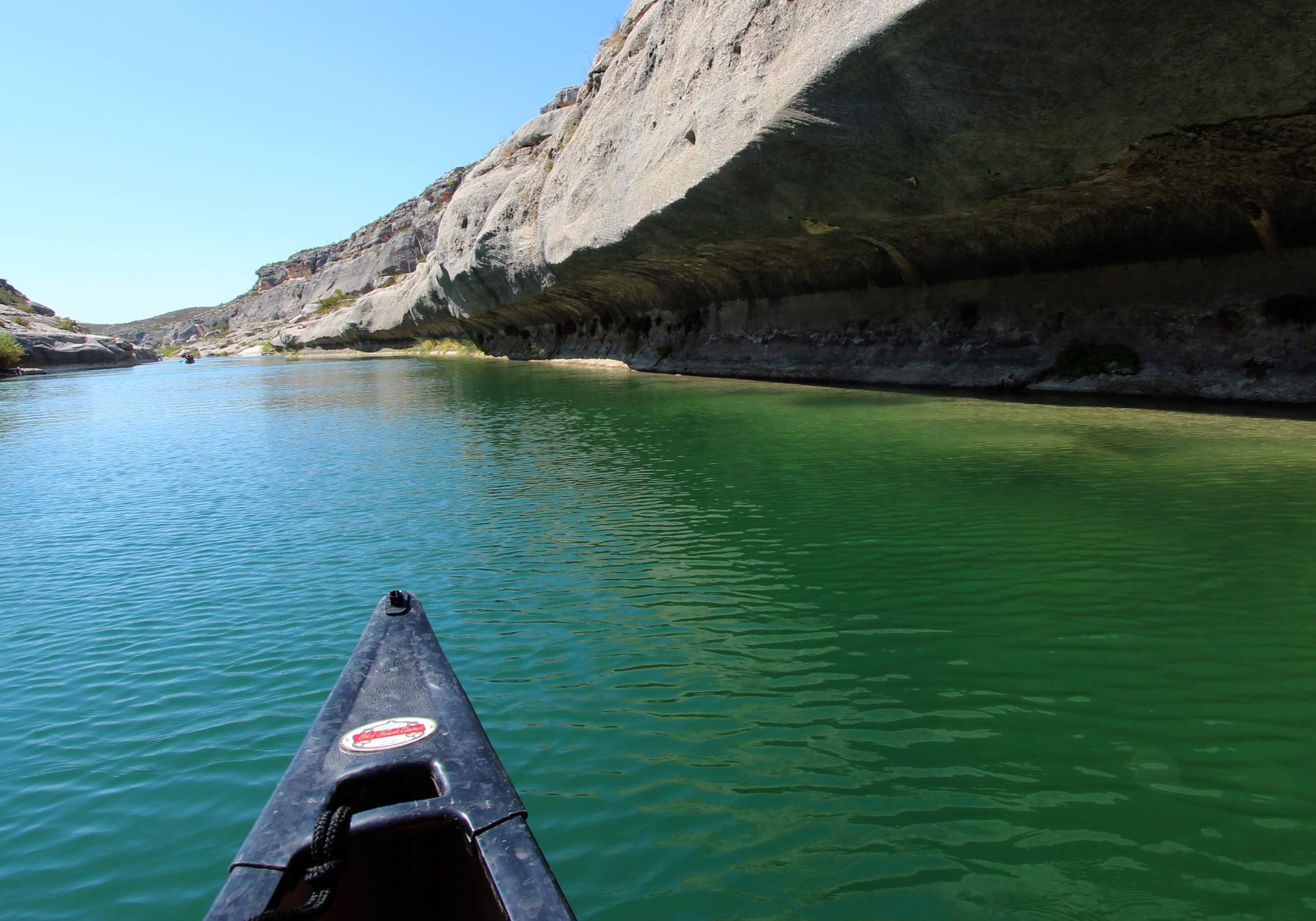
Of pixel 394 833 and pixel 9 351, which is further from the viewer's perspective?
pixel 9 351

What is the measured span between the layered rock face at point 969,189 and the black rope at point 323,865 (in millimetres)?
11538

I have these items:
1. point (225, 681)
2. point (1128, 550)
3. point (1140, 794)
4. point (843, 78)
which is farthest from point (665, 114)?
point (1140, 794)

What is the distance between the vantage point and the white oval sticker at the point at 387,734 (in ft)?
9.69

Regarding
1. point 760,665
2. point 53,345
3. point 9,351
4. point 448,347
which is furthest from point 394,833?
point 53,345

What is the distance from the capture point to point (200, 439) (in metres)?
16.7

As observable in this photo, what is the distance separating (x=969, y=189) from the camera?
1395 cm

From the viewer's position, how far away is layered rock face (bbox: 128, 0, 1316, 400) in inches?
421

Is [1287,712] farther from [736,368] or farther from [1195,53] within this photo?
[736,368]

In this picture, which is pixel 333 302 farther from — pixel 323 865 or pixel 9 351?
pixel 323 865

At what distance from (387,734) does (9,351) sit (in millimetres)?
52134

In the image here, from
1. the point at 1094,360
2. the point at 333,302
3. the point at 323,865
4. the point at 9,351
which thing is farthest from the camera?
the point at 333,302

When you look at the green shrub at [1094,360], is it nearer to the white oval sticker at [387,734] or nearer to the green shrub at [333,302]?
the white oval sticker at [387,734]

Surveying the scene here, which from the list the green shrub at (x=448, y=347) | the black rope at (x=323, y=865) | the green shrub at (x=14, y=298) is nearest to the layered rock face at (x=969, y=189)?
the black rope at (x=323, y=865)

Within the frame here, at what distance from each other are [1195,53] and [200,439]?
17688mm
